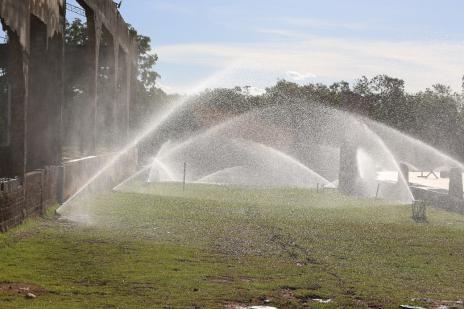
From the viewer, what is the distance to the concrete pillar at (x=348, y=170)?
39.1m

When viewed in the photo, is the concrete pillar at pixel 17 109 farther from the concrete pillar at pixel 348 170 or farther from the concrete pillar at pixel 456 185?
the concrete pillar at pixel 348 170

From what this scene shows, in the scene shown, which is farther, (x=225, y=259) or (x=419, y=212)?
(x=419, y=212)

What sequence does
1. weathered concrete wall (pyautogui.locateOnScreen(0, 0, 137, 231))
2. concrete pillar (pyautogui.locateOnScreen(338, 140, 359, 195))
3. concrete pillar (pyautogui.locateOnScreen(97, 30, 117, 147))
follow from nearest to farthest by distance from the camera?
weathered concrete wall (pyautogui.locateOnScreen(0, 0, 137, 231)), concrete pillar (pyautogui.locateOnScreen(338, 140, 359, 195)), concrete pillar (pyautogui.locateOnScreen(97, 30, 117, 147))

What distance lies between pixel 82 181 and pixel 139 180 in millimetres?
15666

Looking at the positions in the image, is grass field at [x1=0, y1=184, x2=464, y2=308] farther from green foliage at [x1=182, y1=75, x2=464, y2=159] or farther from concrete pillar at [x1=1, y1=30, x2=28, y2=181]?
green foliage at [x1=182, y1=75, x2=464, y2=159]

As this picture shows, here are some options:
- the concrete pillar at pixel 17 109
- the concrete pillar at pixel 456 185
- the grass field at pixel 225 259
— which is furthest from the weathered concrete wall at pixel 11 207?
the concrete pillar at pixel 456 185

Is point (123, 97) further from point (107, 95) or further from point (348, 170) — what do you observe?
point (348, 170)

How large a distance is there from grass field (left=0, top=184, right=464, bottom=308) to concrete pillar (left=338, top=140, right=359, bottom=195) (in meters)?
12.2

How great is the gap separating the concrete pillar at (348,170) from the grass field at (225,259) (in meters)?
12.2

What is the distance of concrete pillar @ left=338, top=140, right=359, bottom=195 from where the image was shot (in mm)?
39125

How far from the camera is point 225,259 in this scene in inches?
614

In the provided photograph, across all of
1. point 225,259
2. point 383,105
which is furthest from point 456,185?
point 383,105

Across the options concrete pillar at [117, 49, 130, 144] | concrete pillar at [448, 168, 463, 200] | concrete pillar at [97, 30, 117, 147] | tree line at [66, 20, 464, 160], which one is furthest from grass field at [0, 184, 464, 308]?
tree line at [66, 20, 464, 160]

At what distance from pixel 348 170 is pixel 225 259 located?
24970mm
